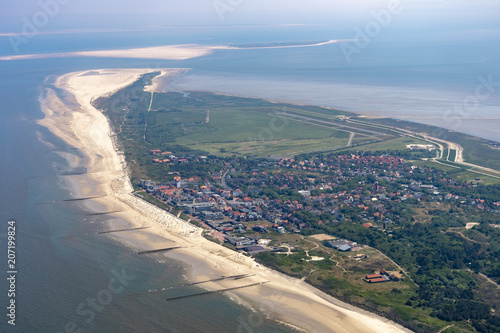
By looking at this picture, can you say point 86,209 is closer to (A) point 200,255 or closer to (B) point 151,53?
(A) point 200,255

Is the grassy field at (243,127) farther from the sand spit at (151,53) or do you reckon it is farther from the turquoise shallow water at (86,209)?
the sand spit at (151,53)

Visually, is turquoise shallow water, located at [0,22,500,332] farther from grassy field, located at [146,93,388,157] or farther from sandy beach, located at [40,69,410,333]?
grassy field, located at [146,93,388,157]

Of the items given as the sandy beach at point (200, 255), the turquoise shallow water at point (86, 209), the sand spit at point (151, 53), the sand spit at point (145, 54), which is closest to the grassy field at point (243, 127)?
the sandy beach at point (200, 255)

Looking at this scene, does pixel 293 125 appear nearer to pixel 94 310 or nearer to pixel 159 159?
pixel 159 159

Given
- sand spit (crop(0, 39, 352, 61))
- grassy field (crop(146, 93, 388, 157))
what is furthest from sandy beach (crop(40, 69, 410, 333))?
sand spit (crop(0, 39, 352, 61))

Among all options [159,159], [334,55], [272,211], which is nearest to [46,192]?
[159,159]

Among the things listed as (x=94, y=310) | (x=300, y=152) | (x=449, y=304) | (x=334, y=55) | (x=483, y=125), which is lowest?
(x=94, y=310)
